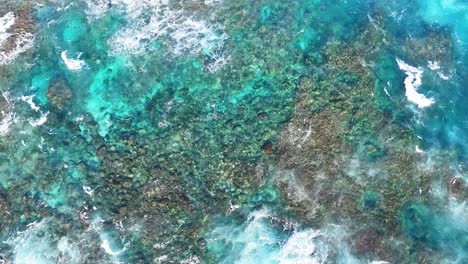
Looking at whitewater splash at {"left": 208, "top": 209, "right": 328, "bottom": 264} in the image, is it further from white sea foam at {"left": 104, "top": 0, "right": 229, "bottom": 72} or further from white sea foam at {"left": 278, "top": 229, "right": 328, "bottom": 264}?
white sea foam at {"left": 104, "top": 0, "right": 229, "bottom": 72}

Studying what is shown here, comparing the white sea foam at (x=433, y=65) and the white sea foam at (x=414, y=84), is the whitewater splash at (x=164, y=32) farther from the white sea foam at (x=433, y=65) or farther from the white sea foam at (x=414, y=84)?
the white sea foam at (x=433, y=65)

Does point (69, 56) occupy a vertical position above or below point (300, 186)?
above

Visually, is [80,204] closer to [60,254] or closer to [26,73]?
[60,254]

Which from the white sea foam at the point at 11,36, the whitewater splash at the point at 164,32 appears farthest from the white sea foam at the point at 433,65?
the white sea foam at the point at 11,36

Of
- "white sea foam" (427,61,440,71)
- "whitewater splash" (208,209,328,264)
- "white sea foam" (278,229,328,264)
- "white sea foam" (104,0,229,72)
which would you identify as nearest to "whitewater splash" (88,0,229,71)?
"white sea foam" (104,0,229,72)

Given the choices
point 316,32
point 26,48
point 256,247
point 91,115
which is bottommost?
point 256,247

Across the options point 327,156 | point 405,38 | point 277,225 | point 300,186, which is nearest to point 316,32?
point 405,38
